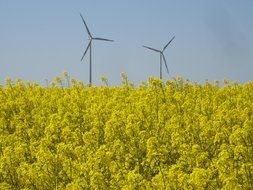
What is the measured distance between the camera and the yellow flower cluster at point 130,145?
28.5 ft

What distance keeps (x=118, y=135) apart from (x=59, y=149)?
1.82m

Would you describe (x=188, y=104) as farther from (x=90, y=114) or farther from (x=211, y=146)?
(x=211, y=146)

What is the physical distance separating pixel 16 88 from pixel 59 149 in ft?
35.0

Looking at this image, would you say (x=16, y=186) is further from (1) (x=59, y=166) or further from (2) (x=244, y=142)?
(2) (x=244, y=142)

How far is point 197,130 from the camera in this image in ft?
40.4

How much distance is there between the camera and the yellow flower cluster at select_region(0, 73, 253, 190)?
8695 mm

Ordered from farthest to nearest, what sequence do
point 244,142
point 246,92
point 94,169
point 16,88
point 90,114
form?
point 16,88 < point 246,92 < point 90,114 < point 244,142 < point 94,169

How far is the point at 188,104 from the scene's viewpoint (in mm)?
15320

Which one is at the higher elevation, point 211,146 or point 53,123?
point 53,123

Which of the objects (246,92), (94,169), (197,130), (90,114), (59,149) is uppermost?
(246,92)

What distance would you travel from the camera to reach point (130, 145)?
1166 cm

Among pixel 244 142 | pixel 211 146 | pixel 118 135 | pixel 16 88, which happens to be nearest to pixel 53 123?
pixel 118 135

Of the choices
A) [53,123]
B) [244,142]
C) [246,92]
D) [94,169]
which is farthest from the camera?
[246,92]

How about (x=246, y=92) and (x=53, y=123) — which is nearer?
(x=53, y=123)
